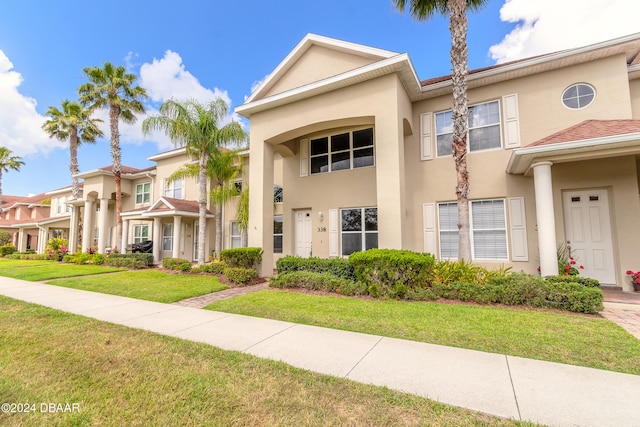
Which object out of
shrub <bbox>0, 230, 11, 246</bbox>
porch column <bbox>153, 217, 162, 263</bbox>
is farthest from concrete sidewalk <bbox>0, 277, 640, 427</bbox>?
shrub <bbox>0, 230, 11, 246</bbox>

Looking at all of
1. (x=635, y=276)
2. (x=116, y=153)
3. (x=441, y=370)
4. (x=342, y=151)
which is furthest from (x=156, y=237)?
(x=635, y=276)

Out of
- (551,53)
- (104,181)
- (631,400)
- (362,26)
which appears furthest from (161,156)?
(631,400)

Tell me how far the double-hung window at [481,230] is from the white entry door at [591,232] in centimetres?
172

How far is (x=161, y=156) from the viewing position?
18.7m

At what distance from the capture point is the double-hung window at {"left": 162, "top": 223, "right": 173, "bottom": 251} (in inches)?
741

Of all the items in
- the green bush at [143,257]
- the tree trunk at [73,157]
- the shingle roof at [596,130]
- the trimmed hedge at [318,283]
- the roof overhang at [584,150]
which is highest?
the tree trunk at [73,157]

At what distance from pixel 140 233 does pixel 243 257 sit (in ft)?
48.2

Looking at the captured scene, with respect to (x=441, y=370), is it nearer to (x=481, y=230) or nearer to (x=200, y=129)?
(x=481, y=230)

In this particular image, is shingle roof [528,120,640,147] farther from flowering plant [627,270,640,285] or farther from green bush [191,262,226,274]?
green bush [191,262,226,274]

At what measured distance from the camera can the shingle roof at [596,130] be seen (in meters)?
6.98

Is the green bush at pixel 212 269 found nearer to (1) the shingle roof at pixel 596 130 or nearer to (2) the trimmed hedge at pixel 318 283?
(2) the trimmed hedge at pixel 318 283

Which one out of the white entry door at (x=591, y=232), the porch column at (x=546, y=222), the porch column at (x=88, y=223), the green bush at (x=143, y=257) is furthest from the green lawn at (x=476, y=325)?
the porch column at (x=88, y=223)

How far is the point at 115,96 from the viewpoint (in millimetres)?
17906

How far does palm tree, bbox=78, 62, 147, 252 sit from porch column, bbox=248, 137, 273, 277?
12064mm
